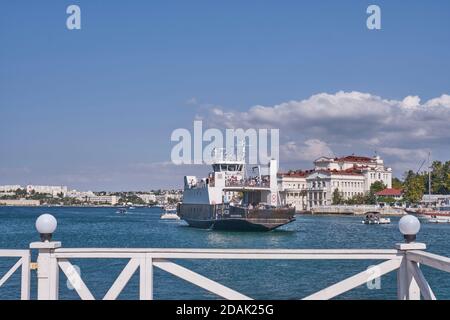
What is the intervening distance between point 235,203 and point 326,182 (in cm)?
9697

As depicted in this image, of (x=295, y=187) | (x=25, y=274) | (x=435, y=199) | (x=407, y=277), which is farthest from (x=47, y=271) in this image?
(x=295, y=187)

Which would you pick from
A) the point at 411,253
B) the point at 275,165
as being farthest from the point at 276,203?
the point at 411,253

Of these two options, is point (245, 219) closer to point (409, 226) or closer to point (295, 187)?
point (409, 226)

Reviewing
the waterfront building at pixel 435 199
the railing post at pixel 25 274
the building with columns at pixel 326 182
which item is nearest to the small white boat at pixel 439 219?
the waterfront building at pixel 435 199

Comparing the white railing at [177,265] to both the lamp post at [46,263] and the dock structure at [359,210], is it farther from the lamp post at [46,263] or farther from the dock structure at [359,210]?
the dock structure at [359,210]

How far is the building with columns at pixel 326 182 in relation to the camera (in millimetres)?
172250

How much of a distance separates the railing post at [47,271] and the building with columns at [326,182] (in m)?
→ 162

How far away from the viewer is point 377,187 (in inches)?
6880

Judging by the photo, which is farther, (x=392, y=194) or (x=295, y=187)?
(x=295, y=187)

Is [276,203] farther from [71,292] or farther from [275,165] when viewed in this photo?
[71,292]

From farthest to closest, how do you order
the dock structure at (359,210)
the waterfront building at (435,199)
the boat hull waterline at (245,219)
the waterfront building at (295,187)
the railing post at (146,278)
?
the waterfront building at (295,187) → the dock structure at (359,210) → the waterfront building at (435,199) → the boat hull waterline at (245,219) → the railing post at (146,278)

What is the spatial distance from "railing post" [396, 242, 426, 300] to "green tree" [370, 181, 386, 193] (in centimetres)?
16986

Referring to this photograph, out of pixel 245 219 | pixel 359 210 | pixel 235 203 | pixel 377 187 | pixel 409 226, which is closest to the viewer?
pixel 409 226
